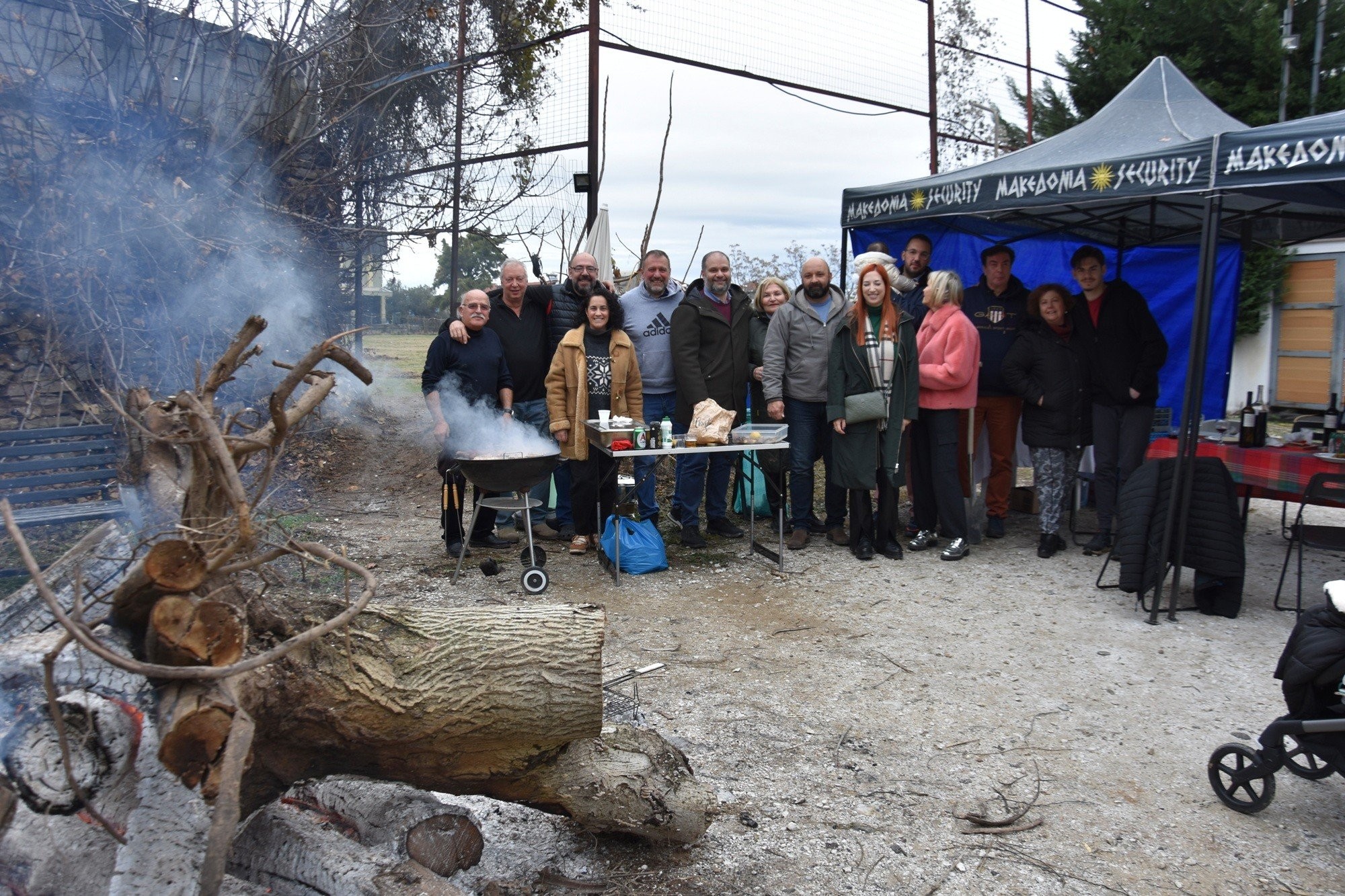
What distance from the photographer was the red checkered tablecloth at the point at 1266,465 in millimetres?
5004

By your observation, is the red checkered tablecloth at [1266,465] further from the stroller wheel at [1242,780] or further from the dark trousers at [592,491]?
the dark trousers at [592,491]

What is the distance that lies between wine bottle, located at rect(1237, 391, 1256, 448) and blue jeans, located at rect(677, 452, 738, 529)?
3278mm

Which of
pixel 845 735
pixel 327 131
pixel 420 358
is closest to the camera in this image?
pixel 845 735

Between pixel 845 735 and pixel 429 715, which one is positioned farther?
pixel 845 735

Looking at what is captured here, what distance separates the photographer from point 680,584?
586 centimetres

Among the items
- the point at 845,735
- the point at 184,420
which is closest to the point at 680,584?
the point at 845,735

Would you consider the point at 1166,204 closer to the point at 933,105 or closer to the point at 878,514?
the point at 878,514

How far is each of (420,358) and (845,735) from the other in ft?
23.1

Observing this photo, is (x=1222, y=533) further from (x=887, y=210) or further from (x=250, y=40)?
(x=250, y=40)

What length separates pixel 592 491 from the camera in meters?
6.55

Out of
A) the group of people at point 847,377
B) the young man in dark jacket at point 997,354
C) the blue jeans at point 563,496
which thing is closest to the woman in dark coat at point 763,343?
the group of people at point 847,377

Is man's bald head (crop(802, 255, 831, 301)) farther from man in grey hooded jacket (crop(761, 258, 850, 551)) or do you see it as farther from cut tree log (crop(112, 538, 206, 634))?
cut tree log (crop(112, 538, 206, 634))

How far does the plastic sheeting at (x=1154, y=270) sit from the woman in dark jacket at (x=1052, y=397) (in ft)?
3.83

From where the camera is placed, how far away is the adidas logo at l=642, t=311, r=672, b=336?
671 cm
